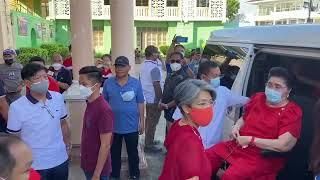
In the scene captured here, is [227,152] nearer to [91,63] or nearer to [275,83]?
[275,83]

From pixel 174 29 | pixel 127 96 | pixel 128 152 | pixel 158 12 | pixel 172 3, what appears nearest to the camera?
pixel 127 96

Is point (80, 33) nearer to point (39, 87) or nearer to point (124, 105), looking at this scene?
point (124, 105)

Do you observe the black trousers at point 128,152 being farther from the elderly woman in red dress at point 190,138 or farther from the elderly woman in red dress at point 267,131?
the elderly woman in red dress at point 190,138

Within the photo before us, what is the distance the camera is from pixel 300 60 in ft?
10.2

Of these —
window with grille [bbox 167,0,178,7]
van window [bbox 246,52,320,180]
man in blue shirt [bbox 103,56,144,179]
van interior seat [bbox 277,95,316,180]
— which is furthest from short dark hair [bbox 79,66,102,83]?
window with grille [bbox 167,0,178,7]

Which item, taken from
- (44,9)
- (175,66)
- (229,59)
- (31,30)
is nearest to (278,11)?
(44,9)

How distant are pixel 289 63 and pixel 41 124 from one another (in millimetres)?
2201

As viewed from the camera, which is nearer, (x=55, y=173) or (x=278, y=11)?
(x=55, y=173)

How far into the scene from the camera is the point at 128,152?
4.88m

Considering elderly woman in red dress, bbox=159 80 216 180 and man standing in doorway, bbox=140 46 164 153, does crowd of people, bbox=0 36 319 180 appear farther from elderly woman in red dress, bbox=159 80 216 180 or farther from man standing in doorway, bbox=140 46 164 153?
man standing in doorway, bbox=140 46 164 153

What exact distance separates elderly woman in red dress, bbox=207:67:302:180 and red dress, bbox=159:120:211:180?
0.81 metres

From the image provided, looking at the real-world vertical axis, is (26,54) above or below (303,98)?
below

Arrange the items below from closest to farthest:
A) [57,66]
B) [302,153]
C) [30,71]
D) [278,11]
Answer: [302,153] → [30,71] → [57,66] → [278,11]

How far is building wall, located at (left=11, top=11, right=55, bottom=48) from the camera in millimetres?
19594
